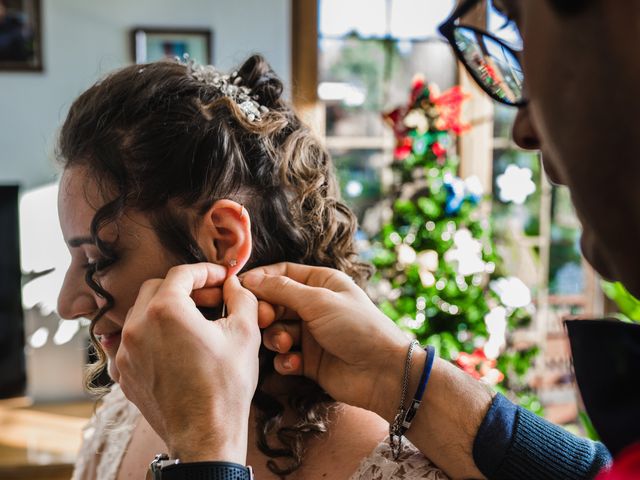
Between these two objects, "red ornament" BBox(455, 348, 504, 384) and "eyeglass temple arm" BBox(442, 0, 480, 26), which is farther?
"red ornament" BBox(455, 348, 504, 384)

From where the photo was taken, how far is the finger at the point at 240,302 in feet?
2.87

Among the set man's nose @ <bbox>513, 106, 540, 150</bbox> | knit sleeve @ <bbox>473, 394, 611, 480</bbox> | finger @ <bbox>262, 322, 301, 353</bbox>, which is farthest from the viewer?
finger @ <bbox>262, 322, 301, 353</bbox>

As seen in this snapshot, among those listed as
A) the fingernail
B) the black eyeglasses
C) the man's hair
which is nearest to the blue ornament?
the fingernail

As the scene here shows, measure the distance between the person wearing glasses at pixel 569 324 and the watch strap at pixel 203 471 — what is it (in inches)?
0.7

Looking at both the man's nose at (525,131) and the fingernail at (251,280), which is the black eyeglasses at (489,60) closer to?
the man's nose at (525,131)

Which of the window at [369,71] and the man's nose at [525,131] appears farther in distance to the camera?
the window at [369,71]

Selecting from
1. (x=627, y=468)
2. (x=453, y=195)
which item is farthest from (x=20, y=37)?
(x=627, y=468)

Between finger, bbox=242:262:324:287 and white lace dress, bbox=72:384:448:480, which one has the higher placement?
finger, bbox=242:262:324:287

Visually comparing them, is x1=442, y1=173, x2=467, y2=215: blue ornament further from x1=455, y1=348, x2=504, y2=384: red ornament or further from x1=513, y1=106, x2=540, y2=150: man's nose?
x1=513, y1=106, x2=540, y2=150: man's nose

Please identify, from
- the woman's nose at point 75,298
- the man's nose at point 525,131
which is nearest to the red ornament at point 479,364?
the woman's nose at point 75,298

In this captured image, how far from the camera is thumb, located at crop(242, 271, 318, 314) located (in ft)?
3.03

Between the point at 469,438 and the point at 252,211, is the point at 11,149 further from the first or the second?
the point at 469,438

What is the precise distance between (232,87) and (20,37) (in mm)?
2099

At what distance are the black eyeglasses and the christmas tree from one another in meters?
1.67
